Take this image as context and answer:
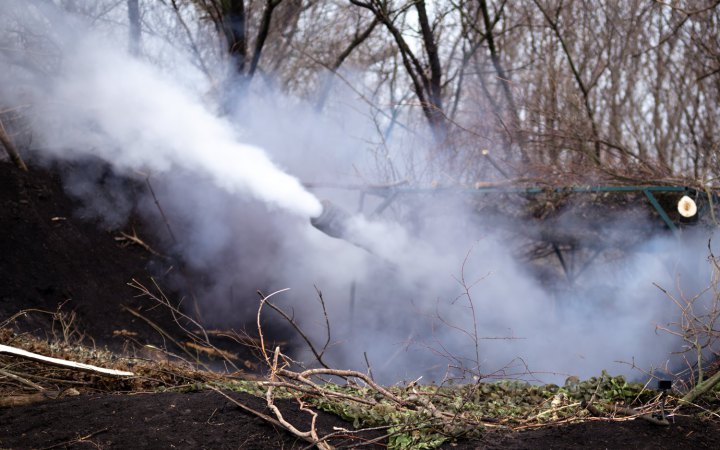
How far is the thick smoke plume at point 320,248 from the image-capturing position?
1006cm

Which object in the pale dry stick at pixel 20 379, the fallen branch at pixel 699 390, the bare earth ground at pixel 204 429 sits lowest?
the pale dry stick at pixel 20 379

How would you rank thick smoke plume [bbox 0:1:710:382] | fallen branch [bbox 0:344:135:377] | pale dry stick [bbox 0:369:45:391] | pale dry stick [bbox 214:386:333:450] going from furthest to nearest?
thick smoke plume [bbox 0:1:710:382], fallen branch [bbox 0:344:135:377], pale dry stick [bbox 0:369:45:391], pale dry stick [bbox 214:386:333:450]

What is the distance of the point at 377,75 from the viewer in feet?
62.5

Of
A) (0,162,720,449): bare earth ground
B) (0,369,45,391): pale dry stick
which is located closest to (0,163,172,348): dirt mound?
(0,369,45,391): pale dry stick

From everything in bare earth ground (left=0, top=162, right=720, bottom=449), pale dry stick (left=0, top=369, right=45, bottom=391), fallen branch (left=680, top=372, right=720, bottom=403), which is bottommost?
pale dry stick (left=0, top=369, right=45, bottom=391)

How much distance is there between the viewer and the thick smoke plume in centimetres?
1006

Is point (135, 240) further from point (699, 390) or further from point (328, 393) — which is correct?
point (699, 390)

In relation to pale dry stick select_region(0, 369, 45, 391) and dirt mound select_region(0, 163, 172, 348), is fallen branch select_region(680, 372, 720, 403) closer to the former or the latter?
pale dry stick select_region(0, 369, 45, 391)

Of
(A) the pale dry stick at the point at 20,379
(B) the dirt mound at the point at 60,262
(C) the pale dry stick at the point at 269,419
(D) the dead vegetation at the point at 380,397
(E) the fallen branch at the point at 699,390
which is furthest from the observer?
(B) the dirt mound at the point at 60,262

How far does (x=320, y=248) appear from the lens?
37.2 ft

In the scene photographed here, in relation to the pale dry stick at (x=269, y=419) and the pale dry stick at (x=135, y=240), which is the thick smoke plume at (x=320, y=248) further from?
the pale dry stick at (x=269, y=419)

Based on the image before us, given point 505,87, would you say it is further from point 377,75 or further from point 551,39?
point 377,75

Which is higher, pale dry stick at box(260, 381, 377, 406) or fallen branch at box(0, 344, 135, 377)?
pale dry stick at box(260, 381, 377, 406)

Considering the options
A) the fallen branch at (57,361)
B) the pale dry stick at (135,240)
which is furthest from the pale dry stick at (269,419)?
the pale dry stick at (135,240)
